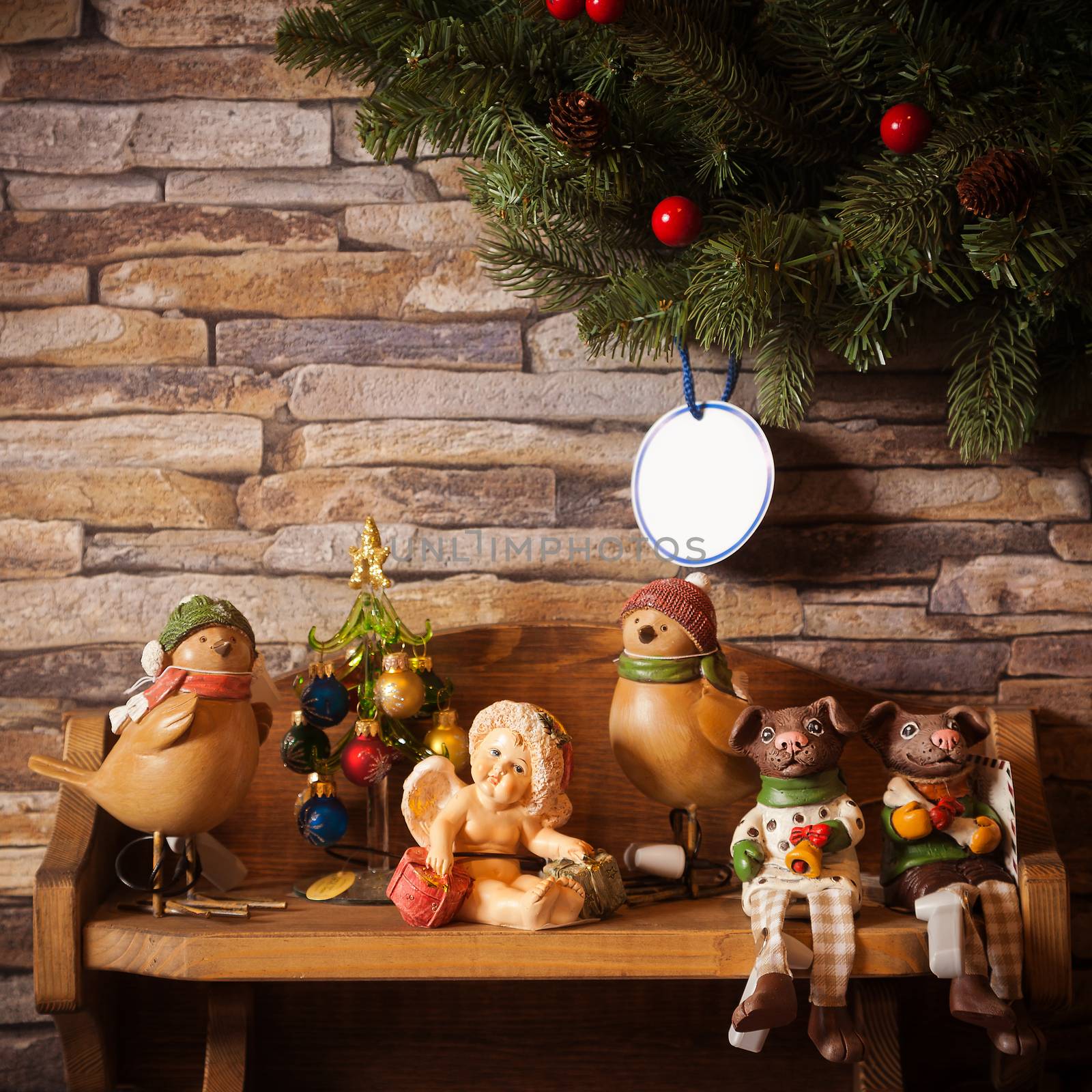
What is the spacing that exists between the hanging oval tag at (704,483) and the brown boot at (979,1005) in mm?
477

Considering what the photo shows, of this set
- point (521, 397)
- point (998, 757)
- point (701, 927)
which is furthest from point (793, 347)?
point (701, 927)

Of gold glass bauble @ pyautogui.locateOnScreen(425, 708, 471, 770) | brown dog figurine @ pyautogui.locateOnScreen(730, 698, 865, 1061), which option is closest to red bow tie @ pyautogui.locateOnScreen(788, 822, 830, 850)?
brown dog figurine @ pyautogui.locateOnScreen(730, 698, 865, 1061)

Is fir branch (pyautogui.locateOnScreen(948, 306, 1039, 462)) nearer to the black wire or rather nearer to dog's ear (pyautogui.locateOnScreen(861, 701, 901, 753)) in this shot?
dog's ear (pyautogui.locateOnScreen(861, 701, 901, 753))

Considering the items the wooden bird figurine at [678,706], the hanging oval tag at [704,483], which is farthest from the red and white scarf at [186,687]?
the hanging oval tag at [704,483]

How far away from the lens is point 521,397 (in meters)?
1.22

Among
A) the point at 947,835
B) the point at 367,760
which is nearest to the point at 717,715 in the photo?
the point at 947,835

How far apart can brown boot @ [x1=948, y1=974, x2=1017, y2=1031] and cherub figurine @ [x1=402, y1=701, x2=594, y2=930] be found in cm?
34

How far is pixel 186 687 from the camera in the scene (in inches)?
38.2

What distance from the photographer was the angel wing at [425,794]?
3.21 ft

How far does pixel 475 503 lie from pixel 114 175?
58 cm

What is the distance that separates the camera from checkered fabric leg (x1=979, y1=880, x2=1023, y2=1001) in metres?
0.91

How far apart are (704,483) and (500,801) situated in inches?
Result: 16.6

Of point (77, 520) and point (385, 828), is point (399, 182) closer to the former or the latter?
point (77, 520)

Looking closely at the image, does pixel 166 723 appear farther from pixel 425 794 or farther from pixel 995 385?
pixel 995 385
